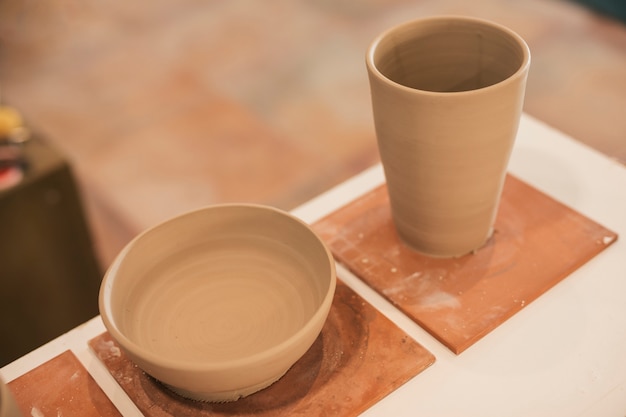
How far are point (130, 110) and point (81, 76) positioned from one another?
0.33 m

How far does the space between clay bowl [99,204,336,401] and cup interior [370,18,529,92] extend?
24cm

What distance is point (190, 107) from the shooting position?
85.6 inches

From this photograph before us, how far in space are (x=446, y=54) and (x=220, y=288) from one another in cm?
39

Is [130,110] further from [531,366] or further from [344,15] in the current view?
[531,366]

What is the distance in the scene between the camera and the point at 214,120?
6.95 feet

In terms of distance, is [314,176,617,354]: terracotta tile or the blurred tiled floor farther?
the blurred tiled floor

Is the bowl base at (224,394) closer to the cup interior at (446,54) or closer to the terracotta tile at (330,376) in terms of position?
the terracotta tile at (330,376)

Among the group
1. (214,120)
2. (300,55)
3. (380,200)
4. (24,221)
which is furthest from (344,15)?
(380,200)

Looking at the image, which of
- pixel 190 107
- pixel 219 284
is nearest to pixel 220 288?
pixel 219 284

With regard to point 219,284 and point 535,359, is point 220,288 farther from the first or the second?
point 535,359

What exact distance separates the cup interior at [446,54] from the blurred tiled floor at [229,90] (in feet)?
3.15

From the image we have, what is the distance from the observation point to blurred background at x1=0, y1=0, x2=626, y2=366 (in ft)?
4.60

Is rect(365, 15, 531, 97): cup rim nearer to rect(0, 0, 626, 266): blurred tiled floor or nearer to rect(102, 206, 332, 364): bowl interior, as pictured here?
rect(102, 206, 332, 364): bowl interior

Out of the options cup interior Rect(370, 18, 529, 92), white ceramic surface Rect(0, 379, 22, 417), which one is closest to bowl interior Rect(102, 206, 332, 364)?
white ceramic surface Rect(0, 379, 22, 417)
